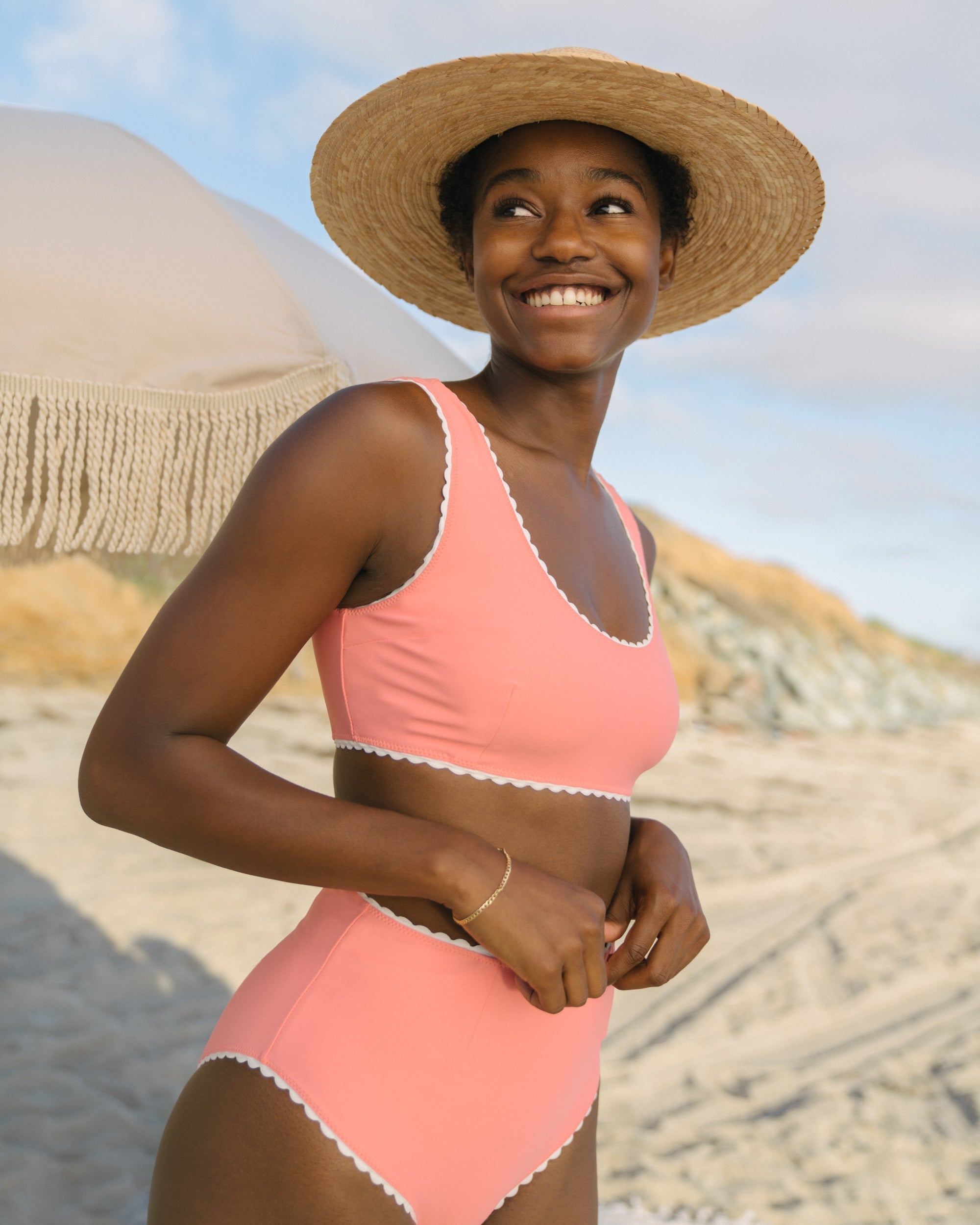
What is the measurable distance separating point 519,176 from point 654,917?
4.00 feet

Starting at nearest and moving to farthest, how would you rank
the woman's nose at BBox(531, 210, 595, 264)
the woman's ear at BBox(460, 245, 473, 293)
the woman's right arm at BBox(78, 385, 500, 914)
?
the woman's right arm at BBox(78, 385, 500, 914), the woman's nose at BBox(531, 210, 595, 264), the woman's ear at BBox(460, 245, 473, 293)

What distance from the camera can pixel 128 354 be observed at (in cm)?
197

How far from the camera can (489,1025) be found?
1439 millimetres

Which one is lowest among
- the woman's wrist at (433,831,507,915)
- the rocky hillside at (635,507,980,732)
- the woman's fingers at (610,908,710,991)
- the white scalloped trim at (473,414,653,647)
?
the rocky hillside at (635,507,980,732)

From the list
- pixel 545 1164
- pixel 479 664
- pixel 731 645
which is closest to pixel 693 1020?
pixel 545 1164

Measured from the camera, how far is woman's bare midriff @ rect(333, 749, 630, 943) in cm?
137

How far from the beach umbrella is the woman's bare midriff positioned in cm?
84

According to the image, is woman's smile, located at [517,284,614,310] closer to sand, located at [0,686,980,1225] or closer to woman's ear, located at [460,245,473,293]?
woman's ear, located at [460,245,473,293]

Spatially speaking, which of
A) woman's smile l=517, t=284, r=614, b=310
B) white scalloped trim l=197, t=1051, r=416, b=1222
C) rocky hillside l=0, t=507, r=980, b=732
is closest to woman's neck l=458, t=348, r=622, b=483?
woman's smile l=517, t=284, r=614, b=310

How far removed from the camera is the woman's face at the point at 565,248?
1607 millimetres

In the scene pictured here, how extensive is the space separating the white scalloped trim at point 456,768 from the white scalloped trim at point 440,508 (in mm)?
197

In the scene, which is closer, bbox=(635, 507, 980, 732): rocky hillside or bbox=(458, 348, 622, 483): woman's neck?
bbox=(458, 348, 622, 483): woman's neck

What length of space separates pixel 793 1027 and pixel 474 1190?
4256 millimetres

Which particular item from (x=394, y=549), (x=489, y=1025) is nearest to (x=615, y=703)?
(x=394, y=549)
